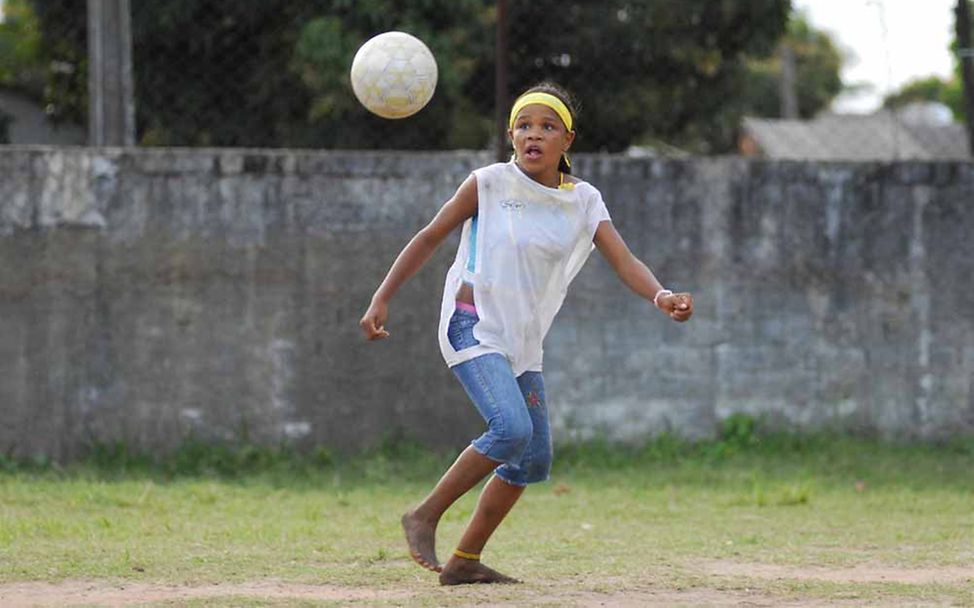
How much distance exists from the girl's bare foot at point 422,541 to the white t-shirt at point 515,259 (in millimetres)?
603

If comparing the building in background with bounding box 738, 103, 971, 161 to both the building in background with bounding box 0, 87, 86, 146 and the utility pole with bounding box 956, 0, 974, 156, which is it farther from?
the building in background with bounding box 0, 87, 86, 146

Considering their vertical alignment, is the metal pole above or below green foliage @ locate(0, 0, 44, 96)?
below

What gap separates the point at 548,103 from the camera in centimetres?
562

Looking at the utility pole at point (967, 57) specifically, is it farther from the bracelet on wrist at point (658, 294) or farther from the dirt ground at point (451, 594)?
the bracelet on wrist at point (658, 294)

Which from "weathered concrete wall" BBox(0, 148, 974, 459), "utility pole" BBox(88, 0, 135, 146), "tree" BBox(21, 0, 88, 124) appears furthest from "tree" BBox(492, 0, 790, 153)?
"tree" BBox(21, 0, 88, 124)

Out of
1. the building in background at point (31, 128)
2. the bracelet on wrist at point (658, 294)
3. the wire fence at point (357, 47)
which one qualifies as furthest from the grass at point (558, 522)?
the building in background at point (31, 128)

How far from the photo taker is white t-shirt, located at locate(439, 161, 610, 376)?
554 cm

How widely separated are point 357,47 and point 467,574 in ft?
25.0

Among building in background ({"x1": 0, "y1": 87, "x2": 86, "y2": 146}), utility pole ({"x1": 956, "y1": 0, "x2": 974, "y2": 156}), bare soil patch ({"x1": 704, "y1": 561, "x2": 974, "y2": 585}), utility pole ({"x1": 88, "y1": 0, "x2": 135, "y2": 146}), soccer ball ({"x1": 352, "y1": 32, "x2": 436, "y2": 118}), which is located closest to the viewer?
bare soil patch ({"x1": 704, "y1": 561, "x2": 974, "y2": 585})

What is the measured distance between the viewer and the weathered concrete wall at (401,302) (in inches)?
390

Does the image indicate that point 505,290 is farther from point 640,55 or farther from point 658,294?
point 640,55

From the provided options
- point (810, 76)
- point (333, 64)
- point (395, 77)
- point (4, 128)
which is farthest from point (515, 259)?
point (810, 76)

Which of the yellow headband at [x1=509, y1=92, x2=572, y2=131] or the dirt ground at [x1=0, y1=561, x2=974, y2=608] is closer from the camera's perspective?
the dirt ground at [x1=0, y1=561, x2=974, y2=608]

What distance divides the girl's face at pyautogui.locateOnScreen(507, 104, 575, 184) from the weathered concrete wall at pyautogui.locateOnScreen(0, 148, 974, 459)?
15.2 ft
